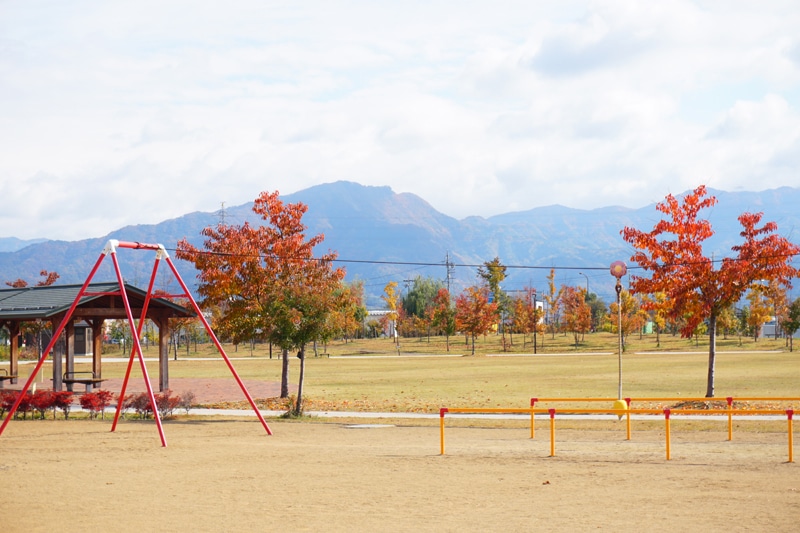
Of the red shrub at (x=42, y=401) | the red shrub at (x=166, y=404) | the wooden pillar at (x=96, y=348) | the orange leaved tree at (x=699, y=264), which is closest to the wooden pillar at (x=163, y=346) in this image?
the wooden pillar at (x=96, y=348)

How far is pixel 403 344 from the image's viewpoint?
97.0 meters

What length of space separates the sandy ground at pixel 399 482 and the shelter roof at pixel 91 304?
10993 mm

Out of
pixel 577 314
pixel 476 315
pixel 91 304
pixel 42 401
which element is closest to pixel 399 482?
pixel 42 401

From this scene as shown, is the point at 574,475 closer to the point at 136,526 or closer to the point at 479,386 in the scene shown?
the point at 136,526

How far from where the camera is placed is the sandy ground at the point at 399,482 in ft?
38.1

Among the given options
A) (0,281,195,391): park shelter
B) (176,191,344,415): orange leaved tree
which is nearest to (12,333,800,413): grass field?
(176,191,344,415): orange leaved tree

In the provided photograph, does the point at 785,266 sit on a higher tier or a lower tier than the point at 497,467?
higher

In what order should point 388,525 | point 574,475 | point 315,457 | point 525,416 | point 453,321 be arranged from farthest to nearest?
point 453,321
point 525,416
point 315,457
point 574,475
point 388,525

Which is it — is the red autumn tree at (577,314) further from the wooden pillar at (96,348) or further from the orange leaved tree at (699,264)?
the orange leaved tree at (699,264)

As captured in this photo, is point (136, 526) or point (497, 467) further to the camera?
point (497, 467)

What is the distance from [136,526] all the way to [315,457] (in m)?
6.53

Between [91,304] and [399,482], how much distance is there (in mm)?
22894

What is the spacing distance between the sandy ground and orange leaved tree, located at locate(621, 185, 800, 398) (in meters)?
8.59

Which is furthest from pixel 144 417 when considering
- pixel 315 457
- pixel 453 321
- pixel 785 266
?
pixel 453 321
